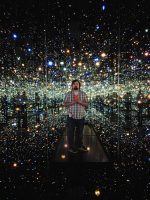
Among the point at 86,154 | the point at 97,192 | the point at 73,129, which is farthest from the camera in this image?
the point at 73,129

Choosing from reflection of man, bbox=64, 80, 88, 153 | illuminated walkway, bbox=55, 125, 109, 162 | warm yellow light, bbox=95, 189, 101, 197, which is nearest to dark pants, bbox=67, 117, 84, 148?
reflection of man, bbox=64, 80, 88, 153

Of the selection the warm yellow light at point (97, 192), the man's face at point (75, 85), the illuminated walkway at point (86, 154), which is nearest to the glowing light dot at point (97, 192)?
the warm yellow light at point (97, 192)

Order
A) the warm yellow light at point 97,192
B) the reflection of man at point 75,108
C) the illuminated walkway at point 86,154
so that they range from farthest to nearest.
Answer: the reflection of man at point 75,108, the illuminated walkway at point 86,154, the warm yellow light at point 97,192

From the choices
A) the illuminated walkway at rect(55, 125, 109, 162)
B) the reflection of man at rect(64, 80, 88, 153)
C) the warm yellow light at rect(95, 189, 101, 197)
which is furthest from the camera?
the reflection of man at rect(64, 80, 88, 153)

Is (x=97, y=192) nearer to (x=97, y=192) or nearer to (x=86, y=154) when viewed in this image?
(x=97, y=192)

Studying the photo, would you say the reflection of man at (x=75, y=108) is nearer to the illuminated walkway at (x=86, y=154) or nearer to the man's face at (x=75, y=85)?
the man's face at (x=75, y=85)

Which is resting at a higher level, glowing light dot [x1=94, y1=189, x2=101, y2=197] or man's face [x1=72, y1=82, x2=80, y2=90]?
man's face [x1=72, y1=82, x2=80, y2=90]

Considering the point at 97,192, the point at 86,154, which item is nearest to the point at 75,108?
the point at 86,154

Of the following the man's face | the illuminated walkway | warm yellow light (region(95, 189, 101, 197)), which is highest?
→ the man's face

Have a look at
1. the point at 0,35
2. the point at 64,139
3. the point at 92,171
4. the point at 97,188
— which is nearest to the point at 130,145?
the point at 64,139

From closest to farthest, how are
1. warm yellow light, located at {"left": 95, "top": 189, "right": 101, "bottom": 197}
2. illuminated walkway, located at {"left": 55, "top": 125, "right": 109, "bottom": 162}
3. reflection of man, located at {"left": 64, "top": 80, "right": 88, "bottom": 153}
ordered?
warm yellow light, located at {"left": 95, "top": 189, "right": 101, "bottom": 197} → illuminated walkway, located at {"left": 55, "top": 125, "right": 109, "bottom": 162} → reflection of man, located at {"left": 64, "top": 80, "right": 88, "bottom": 153}

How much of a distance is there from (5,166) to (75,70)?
2936cm

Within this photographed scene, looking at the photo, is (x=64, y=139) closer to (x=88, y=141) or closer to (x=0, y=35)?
(x=88, y=141)

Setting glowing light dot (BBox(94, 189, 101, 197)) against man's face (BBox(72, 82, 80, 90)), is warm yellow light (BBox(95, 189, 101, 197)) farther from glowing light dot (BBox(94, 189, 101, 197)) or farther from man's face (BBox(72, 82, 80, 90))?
man's face (BBox(72, 82, 80, 90))
